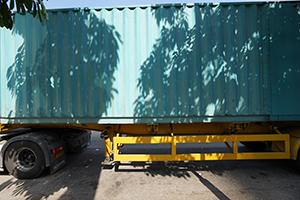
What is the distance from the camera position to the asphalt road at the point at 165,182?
115 inches

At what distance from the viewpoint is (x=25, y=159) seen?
12.1 ft

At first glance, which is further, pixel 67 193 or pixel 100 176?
pixel 100 176

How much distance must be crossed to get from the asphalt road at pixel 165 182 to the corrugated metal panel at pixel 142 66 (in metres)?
1.35

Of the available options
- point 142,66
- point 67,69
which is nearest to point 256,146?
point 142,66

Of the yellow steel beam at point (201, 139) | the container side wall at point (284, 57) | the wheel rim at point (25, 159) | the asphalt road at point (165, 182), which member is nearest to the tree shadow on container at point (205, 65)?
the container side wall at point (284, 57)

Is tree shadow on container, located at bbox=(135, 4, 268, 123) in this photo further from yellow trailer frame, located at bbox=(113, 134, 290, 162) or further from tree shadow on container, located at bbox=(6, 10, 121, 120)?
tree shadow on container, located at bbox=(6, 10, 121, 120)

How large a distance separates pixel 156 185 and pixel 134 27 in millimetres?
3492

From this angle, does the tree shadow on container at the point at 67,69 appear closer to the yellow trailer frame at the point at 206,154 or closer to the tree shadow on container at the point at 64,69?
the tree shadow on container at the point at 64,69

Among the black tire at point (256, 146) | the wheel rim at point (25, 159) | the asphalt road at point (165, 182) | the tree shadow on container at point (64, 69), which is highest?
the tree shadow on container at point (64, 69)

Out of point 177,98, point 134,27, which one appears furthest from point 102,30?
point 177,98

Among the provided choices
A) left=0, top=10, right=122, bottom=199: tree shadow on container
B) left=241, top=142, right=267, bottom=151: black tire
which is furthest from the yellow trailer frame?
left=241, top=142, right=267, bottom=151: black tire

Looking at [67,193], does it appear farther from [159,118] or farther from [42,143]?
[159,118]

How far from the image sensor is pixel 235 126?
3.69 m

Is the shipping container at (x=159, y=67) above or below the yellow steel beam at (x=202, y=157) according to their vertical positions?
above
